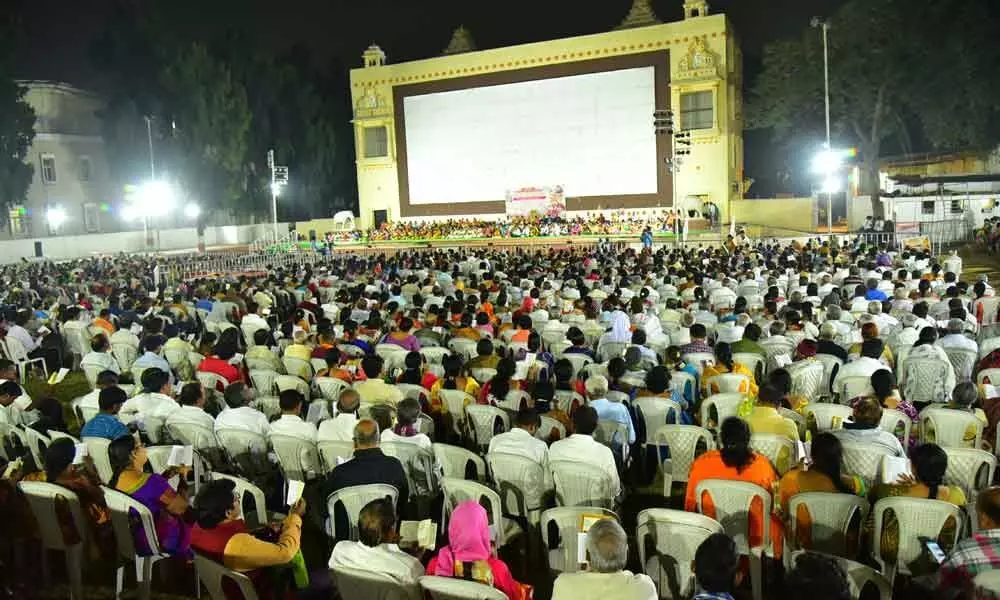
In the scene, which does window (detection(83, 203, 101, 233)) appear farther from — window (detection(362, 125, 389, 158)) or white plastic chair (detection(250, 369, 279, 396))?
white plastic chair (detection(250, 369, 279, 396))

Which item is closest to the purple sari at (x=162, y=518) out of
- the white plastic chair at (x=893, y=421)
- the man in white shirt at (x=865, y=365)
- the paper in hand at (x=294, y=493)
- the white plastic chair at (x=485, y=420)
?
the paper in hand at (x=294, y=493)

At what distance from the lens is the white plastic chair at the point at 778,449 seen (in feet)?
15.6

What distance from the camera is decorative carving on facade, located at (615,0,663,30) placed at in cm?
3672

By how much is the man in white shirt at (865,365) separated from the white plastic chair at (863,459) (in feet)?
6.59

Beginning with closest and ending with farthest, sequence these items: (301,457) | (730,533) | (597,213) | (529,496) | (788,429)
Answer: (730,533) < (529,496) < (788,429) < (301,457) < (597,213)

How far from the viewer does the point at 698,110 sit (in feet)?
109

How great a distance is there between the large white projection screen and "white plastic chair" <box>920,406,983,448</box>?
97.4 feet

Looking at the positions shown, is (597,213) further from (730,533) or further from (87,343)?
(730,533)

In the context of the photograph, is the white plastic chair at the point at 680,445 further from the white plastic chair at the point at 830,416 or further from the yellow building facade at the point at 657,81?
the yellow building facade at the point at 657,81

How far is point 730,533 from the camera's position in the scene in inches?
155

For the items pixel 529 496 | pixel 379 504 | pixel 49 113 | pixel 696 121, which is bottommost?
pixel 529 496

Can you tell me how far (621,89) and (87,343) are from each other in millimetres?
27921

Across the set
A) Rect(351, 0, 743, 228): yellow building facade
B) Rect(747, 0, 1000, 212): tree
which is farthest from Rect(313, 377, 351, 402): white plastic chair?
Rect(747, 0, 1000, 212): tree

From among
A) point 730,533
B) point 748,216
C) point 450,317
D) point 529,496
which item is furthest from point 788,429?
point 748,216
